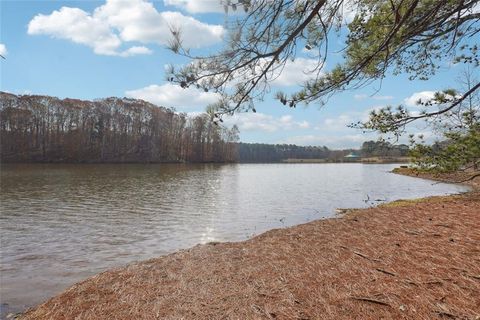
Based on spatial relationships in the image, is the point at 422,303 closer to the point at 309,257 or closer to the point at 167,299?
the point at 309,257

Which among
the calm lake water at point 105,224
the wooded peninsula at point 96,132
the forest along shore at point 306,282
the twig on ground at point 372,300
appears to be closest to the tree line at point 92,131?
the wooded peninsula at point 96,132

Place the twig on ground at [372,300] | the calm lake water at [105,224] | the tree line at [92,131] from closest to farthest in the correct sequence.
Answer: the twig on ground at [372,300] → the calm lake water at [105,224] → the tree line at [92,131]

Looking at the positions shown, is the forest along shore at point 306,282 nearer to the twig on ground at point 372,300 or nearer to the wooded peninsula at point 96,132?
the twig on ground at point 372,300

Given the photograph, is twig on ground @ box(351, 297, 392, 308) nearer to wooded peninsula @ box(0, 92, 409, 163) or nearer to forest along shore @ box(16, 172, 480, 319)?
forest along shore @ box(16, 172, 480, 319)

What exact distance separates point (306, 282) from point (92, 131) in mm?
66592

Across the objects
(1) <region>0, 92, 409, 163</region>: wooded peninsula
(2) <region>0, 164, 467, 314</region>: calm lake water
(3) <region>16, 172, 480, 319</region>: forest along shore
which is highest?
(1) <region>0, 92, 409, 163</region>: wooded peninsula

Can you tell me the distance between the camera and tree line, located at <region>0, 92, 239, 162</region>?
2269 inches

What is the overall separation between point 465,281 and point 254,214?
11084 mm

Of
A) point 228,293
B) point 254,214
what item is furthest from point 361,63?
point 254,214

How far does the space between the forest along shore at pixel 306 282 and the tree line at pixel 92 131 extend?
171 ft

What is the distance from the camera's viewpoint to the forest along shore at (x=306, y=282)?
4145 millimetres

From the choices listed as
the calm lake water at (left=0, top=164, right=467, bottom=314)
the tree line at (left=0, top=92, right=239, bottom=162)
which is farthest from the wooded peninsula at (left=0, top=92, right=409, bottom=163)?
the calm lake water at (left=0, top=164, right=467, bottom=314)

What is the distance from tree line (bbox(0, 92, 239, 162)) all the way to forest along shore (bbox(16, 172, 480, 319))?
171 ft

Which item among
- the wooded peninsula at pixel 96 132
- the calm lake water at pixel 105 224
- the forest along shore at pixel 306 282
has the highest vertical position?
the wooded peninsula at pixel 96 132
